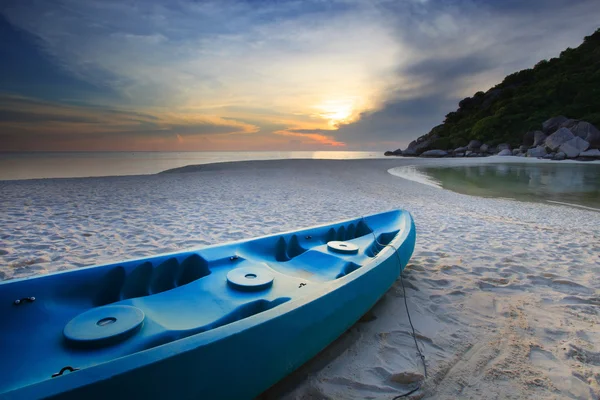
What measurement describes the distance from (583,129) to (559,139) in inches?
127

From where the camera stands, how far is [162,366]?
122 cm

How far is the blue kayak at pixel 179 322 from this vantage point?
124 cm

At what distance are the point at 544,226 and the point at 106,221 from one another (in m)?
8.56

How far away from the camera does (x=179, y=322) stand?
1.92m

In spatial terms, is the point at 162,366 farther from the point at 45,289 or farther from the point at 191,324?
the point at 45,289

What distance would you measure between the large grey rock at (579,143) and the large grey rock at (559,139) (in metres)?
0.58

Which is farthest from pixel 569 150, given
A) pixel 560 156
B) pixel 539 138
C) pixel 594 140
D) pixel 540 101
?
pixel 540 101

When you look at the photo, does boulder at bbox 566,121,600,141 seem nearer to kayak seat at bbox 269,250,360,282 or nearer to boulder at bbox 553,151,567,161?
boulder at bbox 553,151,567,161

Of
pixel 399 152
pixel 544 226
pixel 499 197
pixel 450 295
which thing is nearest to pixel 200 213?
pixel 450 295

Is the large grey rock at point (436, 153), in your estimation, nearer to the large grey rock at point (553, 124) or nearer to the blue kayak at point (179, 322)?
the large grey rock at point (553, 124)

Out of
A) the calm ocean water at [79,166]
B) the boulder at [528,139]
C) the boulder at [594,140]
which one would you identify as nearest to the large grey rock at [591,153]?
the boulder at [594,140]

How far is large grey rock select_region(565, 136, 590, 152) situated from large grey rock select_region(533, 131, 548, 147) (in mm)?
4335

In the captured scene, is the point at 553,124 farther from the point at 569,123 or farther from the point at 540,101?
the point at 540,101

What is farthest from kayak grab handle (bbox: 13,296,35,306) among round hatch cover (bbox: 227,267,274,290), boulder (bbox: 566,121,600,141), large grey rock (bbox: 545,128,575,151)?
boulder (bbox: 566,121,600,141)
